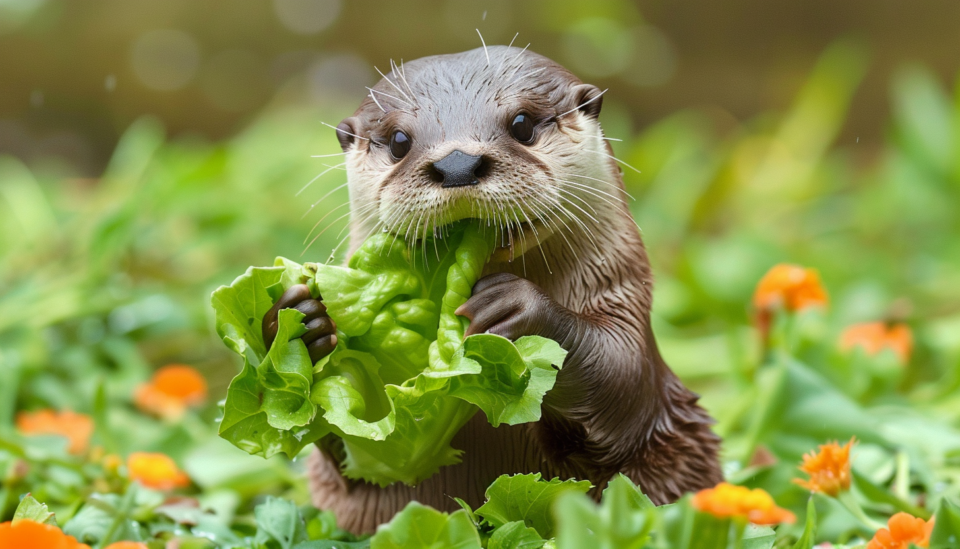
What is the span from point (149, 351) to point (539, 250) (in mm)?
2170

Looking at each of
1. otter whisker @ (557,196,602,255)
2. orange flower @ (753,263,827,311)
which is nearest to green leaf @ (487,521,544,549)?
otter whisker @ (557,196,602,255)

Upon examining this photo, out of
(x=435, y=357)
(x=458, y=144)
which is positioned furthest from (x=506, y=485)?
(x=458, y=144)

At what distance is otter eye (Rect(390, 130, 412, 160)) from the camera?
4.97ft

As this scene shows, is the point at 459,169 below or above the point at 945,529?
above

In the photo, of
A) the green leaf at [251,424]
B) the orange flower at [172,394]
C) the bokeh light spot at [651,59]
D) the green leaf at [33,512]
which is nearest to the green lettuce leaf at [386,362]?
the green leaf at [251,424]

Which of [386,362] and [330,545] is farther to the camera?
[330,545]

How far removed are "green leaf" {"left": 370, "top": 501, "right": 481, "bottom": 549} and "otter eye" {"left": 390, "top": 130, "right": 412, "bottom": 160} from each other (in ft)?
1.93

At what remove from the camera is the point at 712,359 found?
3.23m

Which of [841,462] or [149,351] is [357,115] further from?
[149,351]

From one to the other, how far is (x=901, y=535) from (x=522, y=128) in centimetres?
84

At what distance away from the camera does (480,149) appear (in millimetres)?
1386

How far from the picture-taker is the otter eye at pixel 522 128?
151 centimetres

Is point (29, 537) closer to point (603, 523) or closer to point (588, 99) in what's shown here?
point (603, 523)

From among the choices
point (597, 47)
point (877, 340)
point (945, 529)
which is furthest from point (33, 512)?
point (597, 47)
